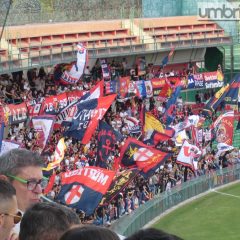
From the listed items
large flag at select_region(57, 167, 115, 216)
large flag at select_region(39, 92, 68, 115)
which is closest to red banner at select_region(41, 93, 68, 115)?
large flag at select_region(39, 92, 68, 115)

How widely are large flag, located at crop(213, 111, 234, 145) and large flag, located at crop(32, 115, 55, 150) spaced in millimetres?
7771

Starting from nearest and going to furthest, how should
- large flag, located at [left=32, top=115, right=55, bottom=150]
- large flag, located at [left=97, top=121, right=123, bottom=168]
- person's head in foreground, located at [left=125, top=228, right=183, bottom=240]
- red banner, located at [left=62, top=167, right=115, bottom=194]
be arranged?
1. person's head in foreground, located at [left=125, top=228, right=183, bottom=240]
2. red banner, located at [left=62, top=167, right=115, bottom=194]
3. large flag, located at [left=32, top=115, right=55, bottom=150]
4. large flag, located at [left=97, top=121, right=123, bottom=168]

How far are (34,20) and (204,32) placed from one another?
9.14 metres

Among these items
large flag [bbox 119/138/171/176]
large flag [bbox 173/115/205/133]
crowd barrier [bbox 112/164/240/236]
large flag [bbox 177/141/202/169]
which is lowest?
crowd barrier [bbox 112/164/240/236]

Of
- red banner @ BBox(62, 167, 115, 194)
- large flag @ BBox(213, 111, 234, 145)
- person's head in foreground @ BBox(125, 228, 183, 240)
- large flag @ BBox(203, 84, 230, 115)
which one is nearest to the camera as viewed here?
person's head in foreground @ BBox(125, 228, 183, 240)

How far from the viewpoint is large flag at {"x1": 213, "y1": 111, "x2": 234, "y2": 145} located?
2330cm

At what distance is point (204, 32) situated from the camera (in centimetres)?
3428

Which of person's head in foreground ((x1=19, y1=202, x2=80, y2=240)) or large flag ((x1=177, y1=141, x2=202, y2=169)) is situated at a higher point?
person's head in foreground ((x1=19, y1=202, x2=80, y2=240))

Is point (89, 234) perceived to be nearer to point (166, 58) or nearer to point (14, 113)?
point (14, 113)

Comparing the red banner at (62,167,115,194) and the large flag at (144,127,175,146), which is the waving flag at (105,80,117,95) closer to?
the large flag at (144,127,175,146)

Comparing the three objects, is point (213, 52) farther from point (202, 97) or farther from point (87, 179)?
point (87, 179)

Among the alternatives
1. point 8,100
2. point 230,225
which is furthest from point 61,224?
point 8,100

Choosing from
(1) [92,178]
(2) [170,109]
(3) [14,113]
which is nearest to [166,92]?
(2) [170,109]

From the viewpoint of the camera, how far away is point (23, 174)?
4652 millimetres
